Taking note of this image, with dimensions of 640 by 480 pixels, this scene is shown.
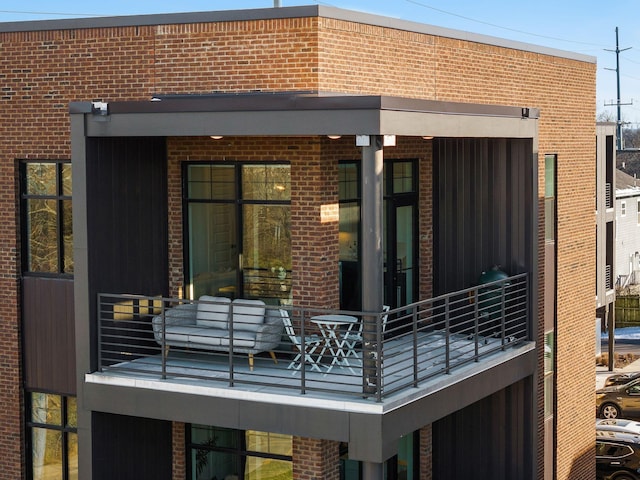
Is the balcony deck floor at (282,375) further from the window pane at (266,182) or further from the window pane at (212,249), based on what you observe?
the window pane at (266,182)

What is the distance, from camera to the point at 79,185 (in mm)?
13734

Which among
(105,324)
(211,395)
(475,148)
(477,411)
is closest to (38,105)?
(105,324)

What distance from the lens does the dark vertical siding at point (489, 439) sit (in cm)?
1697

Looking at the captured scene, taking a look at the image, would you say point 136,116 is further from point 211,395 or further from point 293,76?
point 211,395

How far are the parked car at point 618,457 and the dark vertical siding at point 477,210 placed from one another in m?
9.19

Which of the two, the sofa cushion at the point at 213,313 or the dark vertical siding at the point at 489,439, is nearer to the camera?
the sofa cushion at the point at 213,313

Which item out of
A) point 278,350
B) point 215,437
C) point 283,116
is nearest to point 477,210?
point 278,350

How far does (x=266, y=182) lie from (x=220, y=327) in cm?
200

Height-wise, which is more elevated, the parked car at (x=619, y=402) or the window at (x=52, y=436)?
the window at (x=52, y=436)

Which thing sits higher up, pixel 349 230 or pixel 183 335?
pixel 349 230

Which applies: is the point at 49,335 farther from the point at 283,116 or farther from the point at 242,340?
the point at 283,116

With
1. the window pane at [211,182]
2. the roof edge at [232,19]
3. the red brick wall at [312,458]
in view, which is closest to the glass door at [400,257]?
the window pane at [211,182]

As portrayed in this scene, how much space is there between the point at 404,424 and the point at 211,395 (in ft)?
7.69

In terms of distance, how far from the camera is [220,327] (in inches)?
568
